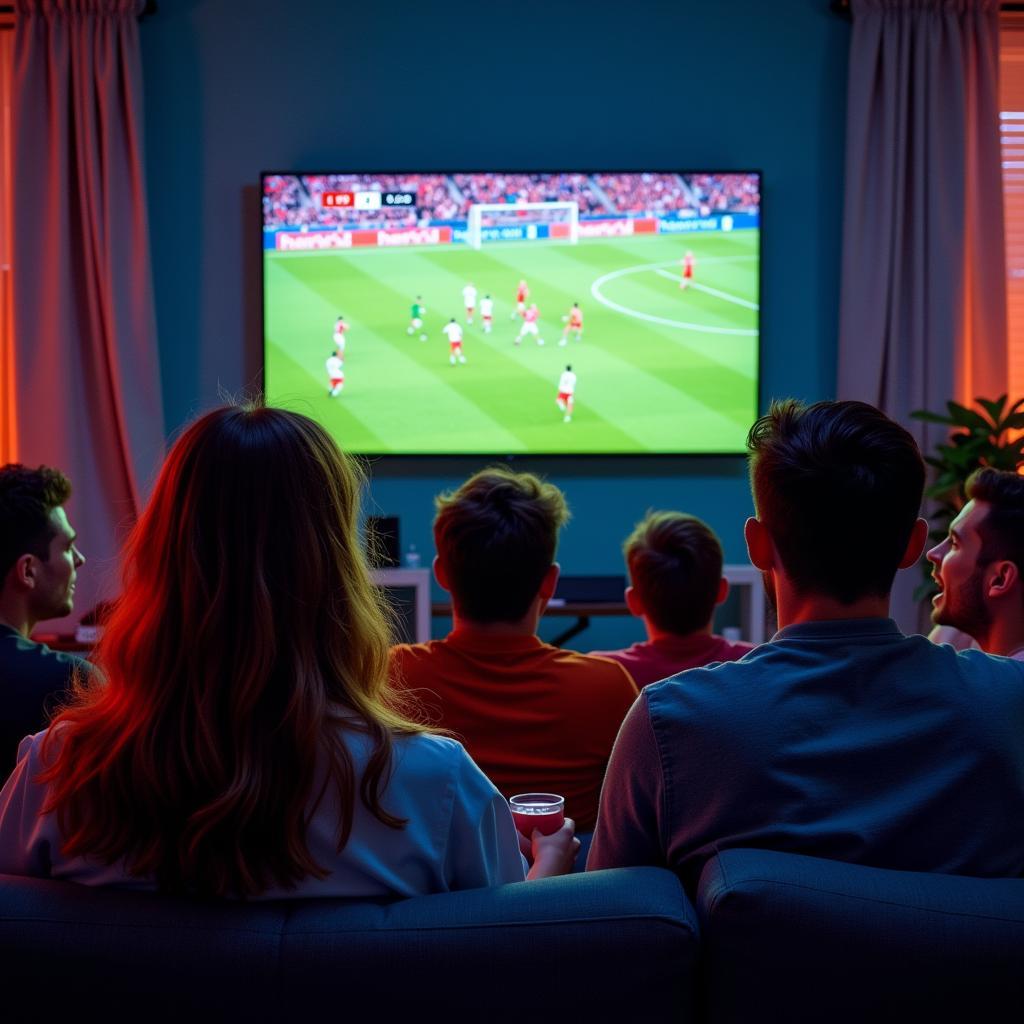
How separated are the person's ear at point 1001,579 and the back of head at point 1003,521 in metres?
0.01

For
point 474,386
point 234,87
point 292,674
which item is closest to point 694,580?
point 292,674

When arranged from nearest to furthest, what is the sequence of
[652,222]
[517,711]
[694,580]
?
[517,711]
[694,580]
[652,222]

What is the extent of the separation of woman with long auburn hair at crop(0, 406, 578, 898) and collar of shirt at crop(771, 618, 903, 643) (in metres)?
0.37

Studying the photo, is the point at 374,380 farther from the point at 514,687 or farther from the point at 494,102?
the point at 514,687

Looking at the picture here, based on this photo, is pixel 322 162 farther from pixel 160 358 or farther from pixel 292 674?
pixel 292 674

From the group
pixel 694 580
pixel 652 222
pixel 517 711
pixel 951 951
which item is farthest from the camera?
pixel 652 222

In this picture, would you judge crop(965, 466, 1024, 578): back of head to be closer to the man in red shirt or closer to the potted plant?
the man in red shirt

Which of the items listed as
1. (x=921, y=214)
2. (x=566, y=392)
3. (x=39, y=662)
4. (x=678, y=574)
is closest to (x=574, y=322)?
(x=566, y=392)

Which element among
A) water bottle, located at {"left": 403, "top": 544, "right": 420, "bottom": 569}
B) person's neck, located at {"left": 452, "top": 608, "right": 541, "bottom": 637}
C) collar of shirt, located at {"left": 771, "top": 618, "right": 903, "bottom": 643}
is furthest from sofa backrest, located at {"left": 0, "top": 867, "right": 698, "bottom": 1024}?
water bottle, located at {"left": 403, "top": 544, "right": 420, "bottom": 569}

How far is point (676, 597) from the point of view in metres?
2.33

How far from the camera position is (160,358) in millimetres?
4883

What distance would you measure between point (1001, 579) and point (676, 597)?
0.62 meters

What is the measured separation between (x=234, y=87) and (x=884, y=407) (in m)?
3.08

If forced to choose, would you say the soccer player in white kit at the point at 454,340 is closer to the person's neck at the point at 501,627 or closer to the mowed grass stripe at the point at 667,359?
the mowed grass stripe at the point at 667,359
